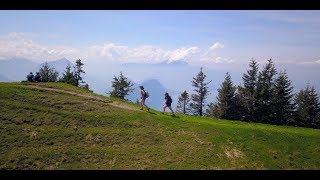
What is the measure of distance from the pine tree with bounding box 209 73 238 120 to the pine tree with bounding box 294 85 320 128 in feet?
48.8

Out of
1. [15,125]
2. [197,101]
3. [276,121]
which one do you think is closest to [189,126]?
[15,125]

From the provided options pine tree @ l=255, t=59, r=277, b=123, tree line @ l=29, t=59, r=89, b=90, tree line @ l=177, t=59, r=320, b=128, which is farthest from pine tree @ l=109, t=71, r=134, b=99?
pine tree @ l=255, t=59, r=277, b=123

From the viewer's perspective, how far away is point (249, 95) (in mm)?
76562

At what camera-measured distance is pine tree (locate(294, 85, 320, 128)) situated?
73.8 m

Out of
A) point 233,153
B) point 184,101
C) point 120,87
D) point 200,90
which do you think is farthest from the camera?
point 184,101

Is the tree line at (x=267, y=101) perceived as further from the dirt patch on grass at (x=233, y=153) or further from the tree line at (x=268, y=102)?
the dirt patch on grass at (x=233, y=153)

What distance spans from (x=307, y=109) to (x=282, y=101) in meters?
7.20

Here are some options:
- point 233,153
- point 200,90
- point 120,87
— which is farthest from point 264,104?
point 233,153

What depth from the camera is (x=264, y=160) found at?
2144 cm

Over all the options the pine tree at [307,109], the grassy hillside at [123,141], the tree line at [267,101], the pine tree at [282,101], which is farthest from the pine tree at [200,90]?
the grassy hillside at [123,141]

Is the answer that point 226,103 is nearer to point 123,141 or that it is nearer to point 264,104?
point 264,104

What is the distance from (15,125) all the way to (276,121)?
63.2 meters
